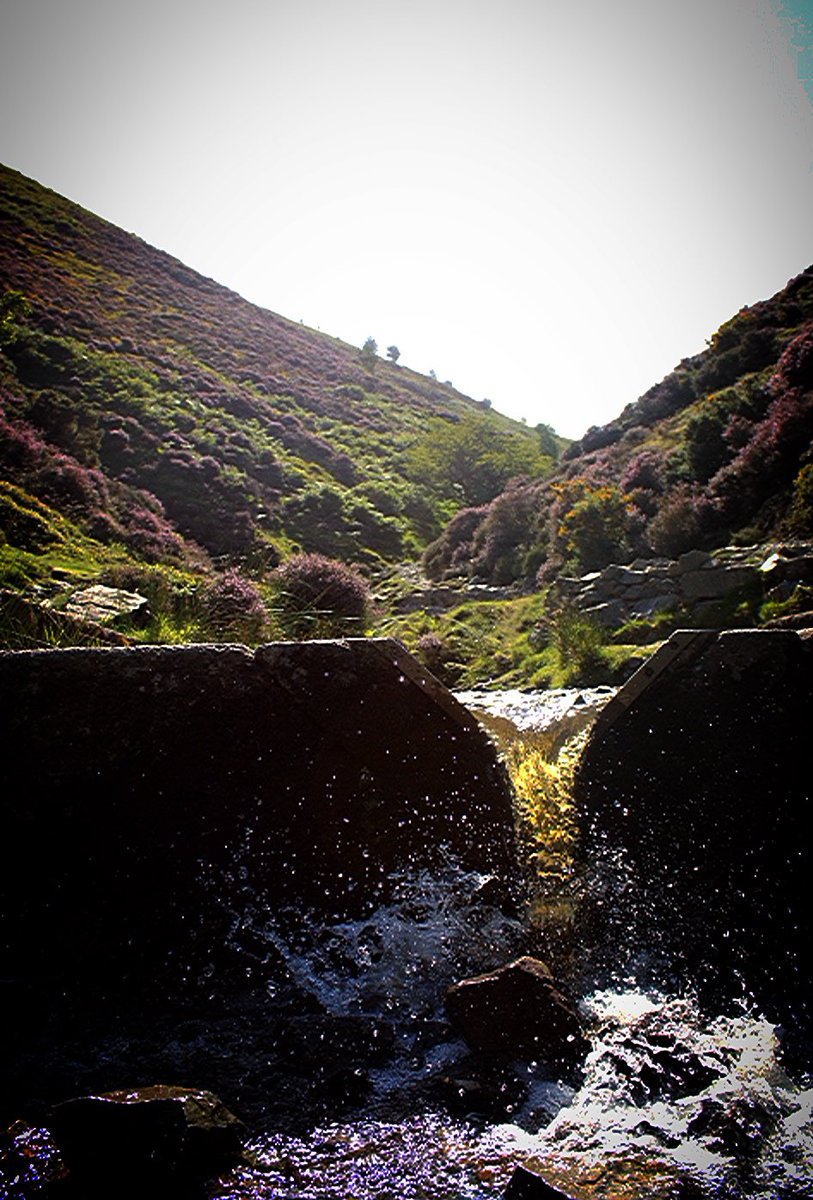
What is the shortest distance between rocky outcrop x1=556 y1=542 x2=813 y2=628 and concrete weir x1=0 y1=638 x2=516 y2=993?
22.6ft

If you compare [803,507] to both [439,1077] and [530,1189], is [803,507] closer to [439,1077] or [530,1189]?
[439,1077]

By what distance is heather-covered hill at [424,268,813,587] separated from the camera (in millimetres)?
11438

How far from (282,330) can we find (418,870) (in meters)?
49.8

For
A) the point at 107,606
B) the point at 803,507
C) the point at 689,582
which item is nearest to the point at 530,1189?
the point at 107,606

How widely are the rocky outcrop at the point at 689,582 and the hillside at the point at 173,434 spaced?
6490mm

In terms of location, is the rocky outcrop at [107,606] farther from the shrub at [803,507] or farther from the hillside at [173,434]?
the shrub at [803,507]

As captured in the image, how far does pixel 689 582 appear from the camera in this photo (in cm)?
989

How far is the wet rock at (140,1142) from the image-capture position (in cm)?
151

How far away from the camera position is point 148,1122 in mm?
1584

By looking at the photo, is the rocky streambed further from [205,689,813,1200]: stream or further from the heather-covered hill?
the heather-covered hill

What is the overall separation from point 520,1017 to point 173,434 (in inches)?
929

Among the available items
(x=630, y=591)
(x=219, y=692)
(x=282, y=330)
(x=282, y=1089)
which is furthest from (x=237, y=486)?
(x=282, y=330)

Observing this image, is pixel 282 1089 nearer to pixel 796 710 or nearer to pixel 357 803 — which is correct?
pixel 357 803

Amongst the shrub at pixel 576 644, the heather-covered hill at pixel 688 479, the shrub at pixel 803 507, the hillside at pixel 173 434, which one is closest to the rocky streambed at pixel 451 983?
the hillside at pixel 173 434
